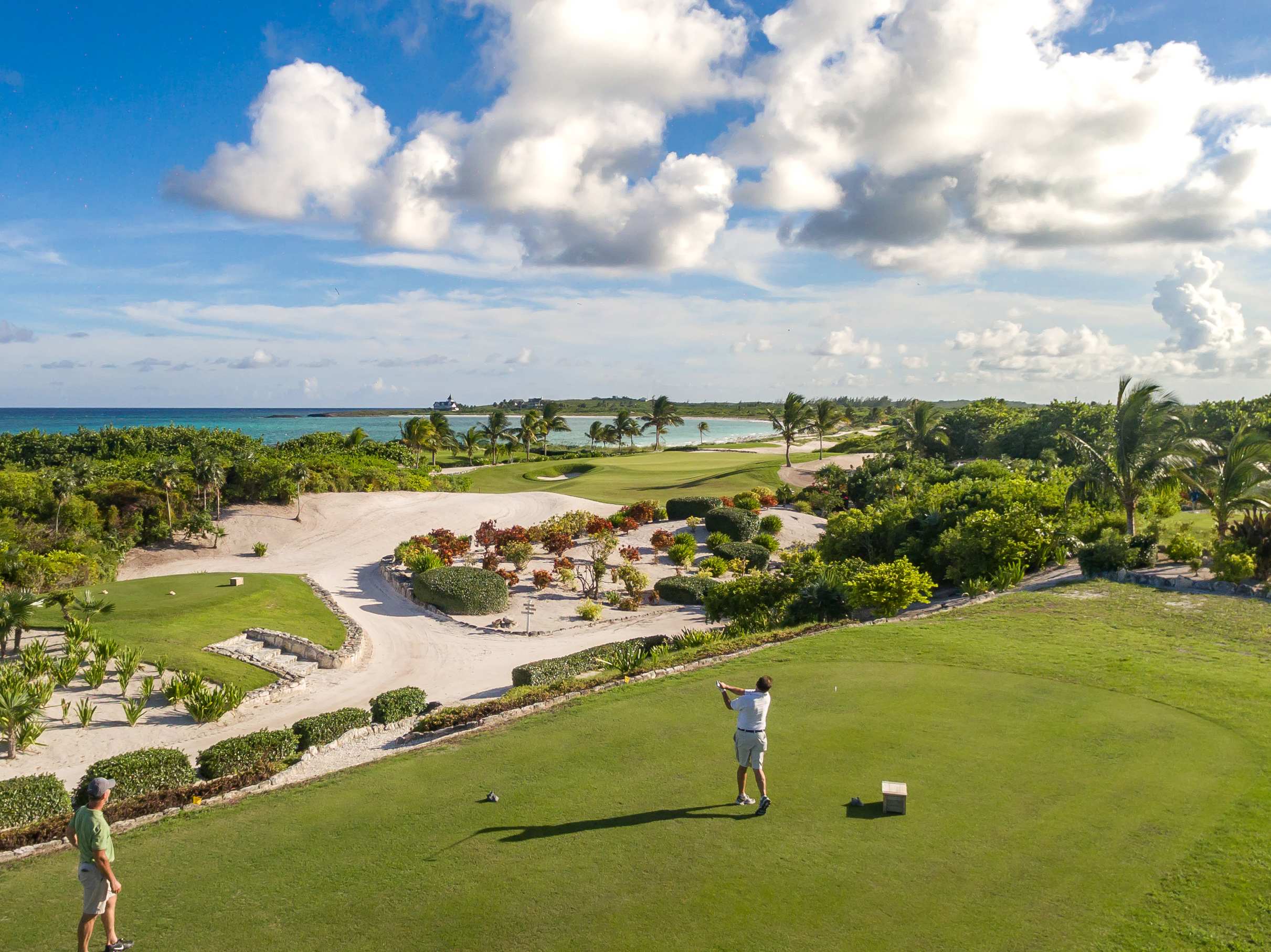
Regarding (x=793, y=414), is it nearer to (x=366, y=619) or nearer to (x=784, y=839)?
(x=366, y=619)

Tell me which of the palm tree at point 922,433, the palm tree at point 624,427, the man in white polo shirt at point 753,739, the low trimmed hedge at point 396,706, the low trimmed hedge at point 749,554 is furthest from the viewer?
the palm tree at point 624,427

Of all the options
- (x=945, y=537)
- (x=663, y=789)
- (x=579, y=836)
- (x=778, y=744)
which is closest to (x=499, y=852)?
(x=579, y=836)

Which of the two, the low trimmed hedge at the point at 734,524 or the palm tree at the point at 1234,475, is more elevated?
the palm tree at the point at 1234,475

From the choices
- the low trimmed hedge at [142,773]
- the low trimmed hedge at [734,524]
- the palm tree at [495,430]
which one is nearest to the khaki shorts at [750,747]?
the low trimmed hedge at [142,773]

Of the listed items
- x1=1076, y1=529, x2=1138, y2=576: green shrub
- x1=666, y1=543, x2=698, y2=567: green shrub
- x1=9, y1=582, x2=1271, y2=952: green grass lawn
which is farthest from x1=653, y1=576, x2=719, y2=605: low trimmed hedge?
x1=9, y1=582, x2=1271, y2=952: green grass lawn

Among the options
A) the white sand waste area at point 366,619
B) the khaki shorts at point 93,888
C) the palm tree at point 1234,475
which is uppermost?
the palm tree at point 1234,475

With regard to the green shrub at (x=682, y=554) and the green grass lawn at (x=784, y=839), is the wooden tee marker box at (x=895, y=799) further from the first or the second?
the green shrub at (x=682, y=554)

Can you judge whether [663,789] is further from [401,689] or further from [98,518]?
[98,518]
